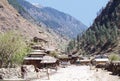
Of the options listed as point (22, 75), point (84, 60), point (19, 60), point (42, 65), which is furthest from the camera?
point (84, 60)

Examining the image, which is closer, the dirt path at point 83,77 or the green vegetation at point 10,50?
the dirt path at point 83,77

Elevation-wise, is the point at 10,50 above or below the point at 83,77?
above

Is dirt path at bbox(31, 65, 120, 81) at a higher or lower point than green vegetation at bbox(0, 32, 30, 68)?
lower

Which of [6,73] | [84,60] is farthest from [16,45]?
[84,60]

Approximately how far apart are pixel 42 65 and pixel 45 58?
3398 mm

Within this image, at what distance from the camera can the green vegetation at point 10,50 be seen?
252ft

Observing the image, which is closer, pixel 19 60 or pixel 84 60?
pixel 19 60

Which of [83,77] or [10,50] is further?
[10,50]

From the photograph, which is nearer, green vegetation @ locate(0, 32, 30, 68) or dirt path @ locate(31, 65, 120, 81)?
dirt path @ locate(31, 65, 120, 81)

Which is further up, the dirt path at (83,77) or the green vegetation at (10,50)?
the green vegetation at (10,50)

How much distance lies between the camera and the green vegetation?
76.8 meters

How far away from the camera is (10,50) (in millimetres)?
78312

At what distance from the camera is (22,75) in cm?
5856

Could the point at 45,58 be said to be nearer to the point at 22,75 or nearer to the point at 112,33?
the point at 22,75
